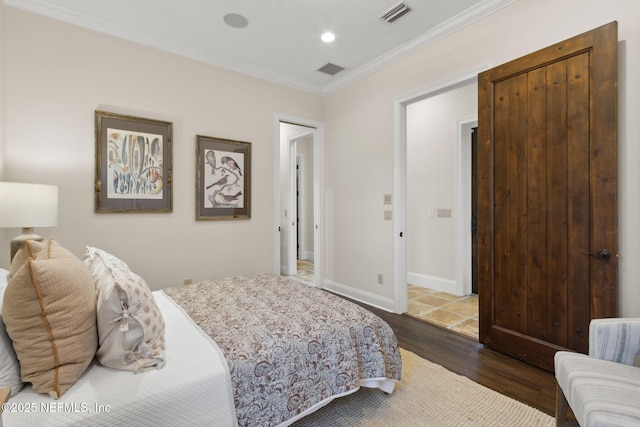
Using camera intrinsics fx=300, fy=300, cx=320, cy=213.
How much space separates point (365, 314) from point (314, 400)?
0.55 meters

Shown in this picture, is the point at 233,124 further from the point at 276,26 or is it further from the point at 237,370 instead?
the point at 237,370

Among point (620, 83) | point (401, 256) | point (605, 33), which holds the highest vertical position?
point (605, 33)

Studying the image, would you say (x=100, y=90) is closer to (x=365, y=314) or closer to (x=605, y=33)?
(x=365, y=314)

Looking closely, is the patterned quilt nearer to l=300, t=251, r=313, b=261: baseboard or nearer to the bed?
the bed

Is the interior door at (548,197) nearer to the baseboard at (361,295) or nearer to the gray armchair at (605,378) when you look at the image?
the gray armchair at (605,378)

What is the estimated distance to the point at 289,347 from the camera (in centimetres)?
143

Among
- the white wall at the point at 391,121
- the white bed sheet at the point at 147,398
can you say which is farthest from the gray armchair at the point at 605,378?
the white bed sheet at the point at 147,398

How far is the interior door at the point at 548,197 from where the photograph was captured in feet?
6.15

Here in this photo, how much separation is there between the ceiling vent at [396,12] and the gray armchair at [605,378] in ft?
8.49

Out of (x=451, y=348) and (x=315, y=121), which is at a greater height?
(x=315, y=121)

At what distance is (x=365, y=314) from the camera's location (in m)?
1.82

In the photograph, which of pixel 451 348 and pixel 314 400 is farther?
pixel 451 348

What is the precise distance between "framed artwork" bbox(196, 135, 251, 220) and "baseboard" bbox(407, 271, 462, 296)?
272 centimetres

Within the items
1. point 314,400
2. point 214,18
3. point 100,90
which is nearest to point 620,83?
point 314,400
